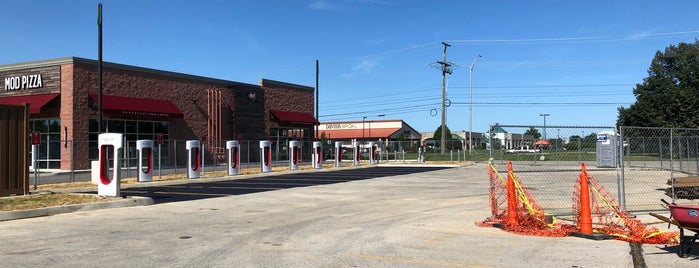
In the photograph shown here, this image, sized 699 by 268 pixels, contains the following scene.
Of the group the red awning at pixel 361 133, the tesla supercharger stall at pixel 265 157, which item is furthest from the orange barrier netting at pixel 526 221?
the red awning at pixel 361 133

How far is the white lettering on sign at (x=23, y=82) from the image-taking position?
30578 mm

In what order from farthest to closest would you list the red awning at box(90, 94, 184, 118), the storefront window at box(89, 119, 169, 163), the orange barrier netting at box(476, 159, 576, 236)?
the red awning at box(90, 94, 184, 118)
the storefront window at box(89, 119, 169, 163)
the orange barrier netting at box(476, 159, 576, 236)

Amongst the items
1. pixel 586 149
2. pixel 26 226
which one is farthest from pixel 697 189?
pixel 26 226

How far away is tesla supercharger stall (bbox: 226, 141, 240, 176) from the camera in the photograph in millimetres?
27734

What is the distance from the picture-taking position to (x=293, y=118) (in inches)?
1811

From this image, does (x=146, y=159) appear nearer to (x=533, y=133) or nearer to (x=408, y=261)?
(x=533, y=133)

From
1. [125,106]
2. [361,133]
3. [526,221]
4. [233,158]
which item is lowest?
[526,221]

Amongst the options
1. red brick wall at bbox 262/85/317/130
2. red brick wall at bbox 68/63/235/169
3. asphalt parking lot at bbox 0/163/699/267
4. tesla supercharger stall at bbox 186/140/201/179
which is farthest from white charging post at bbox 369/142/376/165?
asphalt parking lot at bbox 0/163/699/267

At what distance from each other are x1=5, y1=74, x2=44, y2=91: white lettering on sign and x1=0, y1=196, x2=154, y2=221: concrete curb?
67.6 feet

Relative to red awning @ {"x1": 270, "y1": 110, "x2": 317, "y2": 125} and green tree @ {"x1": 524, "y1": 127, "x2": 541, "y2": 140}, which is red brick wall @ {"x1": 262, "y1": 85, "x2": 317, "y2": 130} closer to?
red awning @ {"x1": 270, "y1": 110, "x2": 317, "y2": 125}

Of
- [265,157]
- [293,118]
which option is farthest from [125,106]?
[293,118]

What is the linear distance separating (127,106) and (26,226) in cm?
2245

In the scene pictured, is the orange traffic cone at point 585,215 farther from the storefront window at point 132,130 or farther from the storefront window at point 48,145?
the storefront window at point 48,145

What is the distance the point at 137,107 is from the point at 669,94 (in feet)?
173
